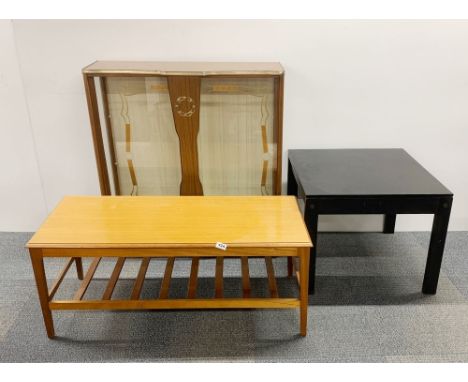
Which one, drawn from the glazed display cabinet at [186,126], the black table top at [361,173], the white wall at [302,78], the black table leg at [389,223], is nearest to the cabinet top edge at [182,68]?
the glazed display cabinet at [186,126]

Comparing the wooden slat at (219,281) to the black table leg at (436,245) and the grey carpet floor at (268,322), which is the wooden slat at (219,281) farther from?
the black table leg at (436,245)

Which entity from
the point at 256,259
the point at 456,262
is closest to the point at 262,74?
the point at 256,259

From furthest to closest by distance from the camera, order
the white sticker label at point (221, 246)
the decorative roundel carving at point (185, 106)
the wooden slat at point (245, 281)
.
A: the decorative roundel carving at point (185, 106) < the wooden slat at point (245, 281) < the white sticker label at point (221, 246)

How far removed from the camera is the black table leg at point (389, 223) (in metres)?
3.17

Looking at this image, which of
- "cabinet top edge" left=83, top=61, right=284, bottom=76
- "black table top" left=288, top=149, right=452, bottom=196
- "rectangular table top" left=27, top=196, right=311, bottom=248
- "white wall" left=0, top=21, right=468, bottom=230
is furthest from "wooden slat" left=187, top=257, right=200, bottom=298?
"cabinet top edge" left=83, top=61, right=284, bottom=76

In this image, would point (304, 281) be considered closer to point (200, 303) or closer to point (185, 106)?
point (200, 303)

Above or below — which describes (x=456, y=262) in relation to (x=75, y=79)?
below

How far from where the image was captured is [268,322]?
2332mm

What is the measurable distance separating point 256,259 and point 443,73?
171 cm

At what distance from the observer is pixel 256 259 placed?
293cm

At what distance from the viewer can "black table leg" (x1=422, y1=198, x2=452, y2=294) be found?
232 centimetres

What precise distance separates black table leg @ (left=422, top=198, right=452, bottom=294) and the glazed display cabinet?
3.04ft

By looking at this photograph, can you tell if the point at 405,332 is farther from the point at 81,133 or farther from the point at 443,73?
the point at 81,133

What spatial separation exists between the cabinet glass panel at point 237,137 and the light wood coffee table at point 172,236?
1.13 ft
